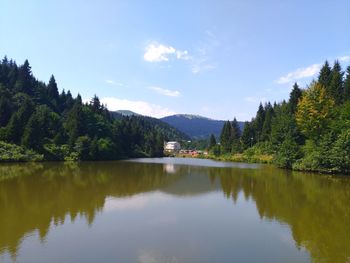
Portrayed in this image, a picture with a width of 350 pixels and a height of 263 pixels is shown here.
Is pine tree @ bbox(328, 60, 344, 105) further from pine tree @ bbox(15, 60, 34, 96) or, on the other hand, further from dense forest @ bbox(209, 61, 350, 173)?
pine tree @ bbox(15, 60, 34, 96)

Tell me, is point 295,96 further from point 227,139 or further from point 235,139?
point 227,139

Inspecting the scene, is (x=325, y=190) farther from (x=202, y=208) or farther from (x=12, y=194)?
(x=12, y=194)

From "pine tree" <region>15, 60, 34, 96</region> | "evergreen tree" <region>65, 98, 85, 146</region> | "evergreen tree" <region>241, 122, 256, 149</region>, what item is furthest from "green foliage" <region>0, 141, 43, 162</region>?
"evergreen tree" <region>241, 122, 256, 149</region>

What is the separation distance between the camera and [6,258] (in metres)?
12.3

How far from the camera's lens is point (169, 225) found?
61.4ft

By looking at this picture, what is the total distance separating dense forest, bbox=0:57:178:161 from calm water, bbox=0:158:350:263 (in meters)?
38.3

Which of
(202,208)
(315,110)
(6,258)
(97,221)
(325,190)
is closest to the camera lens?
(6,258)

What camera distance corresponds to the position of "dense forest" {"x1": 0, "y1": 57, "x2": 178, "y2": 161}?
67.7m

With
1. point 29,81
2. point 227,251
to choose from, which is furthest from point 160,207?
point 29,81

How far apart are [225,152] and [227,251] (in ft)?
361

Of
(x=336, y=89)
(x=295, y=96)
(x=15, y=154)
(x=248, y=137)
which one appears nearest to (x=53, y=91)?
(x=15, y=154)

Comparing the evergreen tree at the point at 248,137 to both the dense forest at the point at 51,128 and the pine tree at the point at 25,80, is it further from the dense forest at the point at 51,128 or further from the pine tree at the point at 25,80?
the pine tree at the point at 25,80

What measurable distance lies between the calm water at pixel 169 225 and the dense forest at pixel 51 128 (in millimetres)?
38283

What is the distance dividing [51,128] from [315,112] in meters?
59.5
